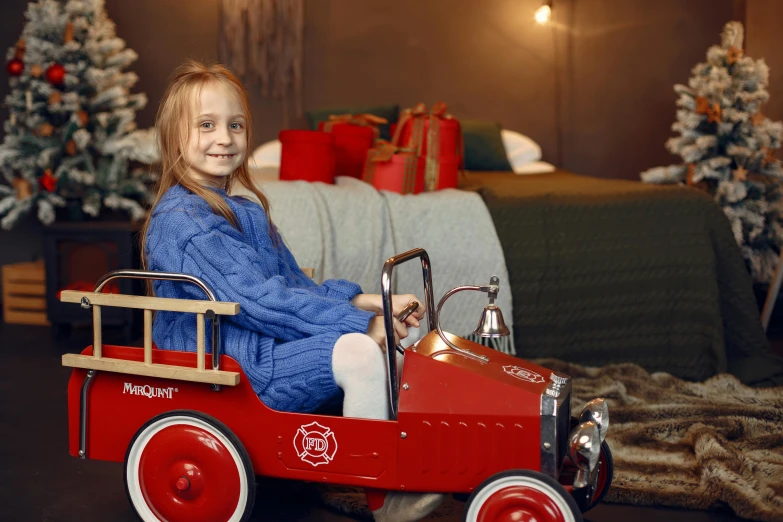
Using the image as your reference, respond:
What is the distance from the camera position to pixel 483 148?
458cm

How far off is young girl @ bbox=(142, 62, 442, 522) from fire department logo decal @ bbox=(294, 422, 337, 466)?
0.06 metres

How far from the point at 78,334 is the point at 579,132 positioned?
11.0ft

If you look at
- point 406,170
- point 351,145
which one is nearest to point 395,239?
point 406,170

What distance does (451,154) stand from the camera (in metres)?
3.30

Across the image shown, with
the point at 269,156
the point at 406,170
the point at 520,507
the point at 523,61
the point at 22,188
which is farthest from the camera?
the point at 523,61

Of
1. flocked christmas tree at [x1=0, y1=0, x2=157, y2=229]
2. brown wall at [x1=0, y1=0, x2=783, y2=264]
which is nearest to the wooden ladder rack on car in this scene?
flocked christmas tree at [x1=0, y1=0, x2=157, y2=229]

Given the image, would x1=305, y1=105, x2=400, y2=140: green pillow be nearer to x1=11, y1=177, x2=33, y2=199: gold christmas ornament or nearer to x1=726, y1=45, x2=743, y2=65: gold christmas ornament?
x1=11, y1=177, x2=33, y2=199: gold christmas ornament

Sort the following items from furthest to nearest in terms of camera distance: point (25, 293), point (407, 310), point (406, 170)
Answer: point (25, 293) < point (406, 170) < point (407, 310)

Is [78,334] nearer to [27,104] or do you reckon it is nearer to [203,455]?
[27,104]

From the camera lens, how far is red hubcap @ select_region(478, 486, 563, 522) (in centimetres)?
142

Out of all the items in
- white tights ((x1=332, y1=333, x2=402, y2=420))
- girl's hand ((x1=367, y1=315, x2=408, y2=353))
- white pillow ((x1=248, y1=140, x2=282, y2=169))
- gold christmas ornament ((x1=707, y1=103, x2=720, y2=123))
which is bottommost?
white tights ((x1=332, y1=333, x2=402, y2=420))

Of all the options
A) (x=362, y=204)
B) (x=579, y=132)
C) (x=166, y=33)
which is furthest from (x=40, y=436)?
(x=579, y=132)

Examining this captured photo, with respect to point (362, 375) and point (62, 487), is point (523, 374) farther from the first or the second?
point (62, 487)

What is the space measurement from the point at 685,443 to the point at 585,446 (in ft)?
2.98
